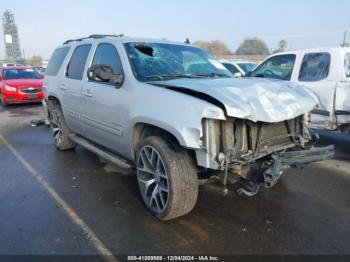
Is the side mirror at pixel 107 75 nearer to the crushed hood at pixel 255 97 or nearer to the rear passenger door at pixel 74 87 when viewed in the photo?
the crushed hood at pixel 255 97

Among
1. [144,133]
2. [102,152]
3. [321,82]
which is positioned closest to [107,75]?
[144,133]

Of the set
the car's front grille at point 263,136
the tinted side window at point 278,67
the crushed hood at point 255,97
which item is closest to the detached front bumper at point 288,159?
the car's front grille at point 263,136

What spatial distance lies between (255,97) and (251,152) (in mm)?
543

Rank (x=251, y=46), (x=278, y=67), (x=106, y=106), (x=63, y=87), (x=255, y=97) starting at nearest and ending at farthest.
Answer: (x=255, y=97), (x=106, y=106), (x=63, y=87), (x=278, y=67), (x=251, y=46)

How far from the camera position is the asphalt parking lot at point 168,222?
3.17m

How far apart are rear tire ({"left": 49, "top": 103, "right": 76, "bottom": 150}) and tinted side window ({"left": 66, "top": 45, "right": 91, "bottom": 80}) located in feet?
3.20

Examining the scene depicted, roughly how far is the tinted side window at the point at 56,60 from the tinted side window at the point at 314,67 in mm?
4598

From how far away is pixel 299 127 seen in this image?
390 cm

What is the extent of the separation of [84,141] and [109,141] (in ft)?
3.58

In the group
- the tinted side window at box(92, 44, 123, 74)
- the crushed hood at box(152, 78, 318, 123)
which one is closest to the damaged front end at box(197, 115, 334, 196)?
the crushed hood at box(152, 78, 318, 123)

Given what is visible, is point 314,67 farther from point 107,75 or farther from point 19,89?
point 19,89

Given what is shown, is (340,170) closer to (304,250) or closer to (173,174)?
(304,250)

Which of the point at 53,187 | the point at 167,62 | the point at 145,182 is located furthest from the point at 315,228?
the point at 53,187

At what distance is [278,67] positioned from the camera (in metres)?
7.45
